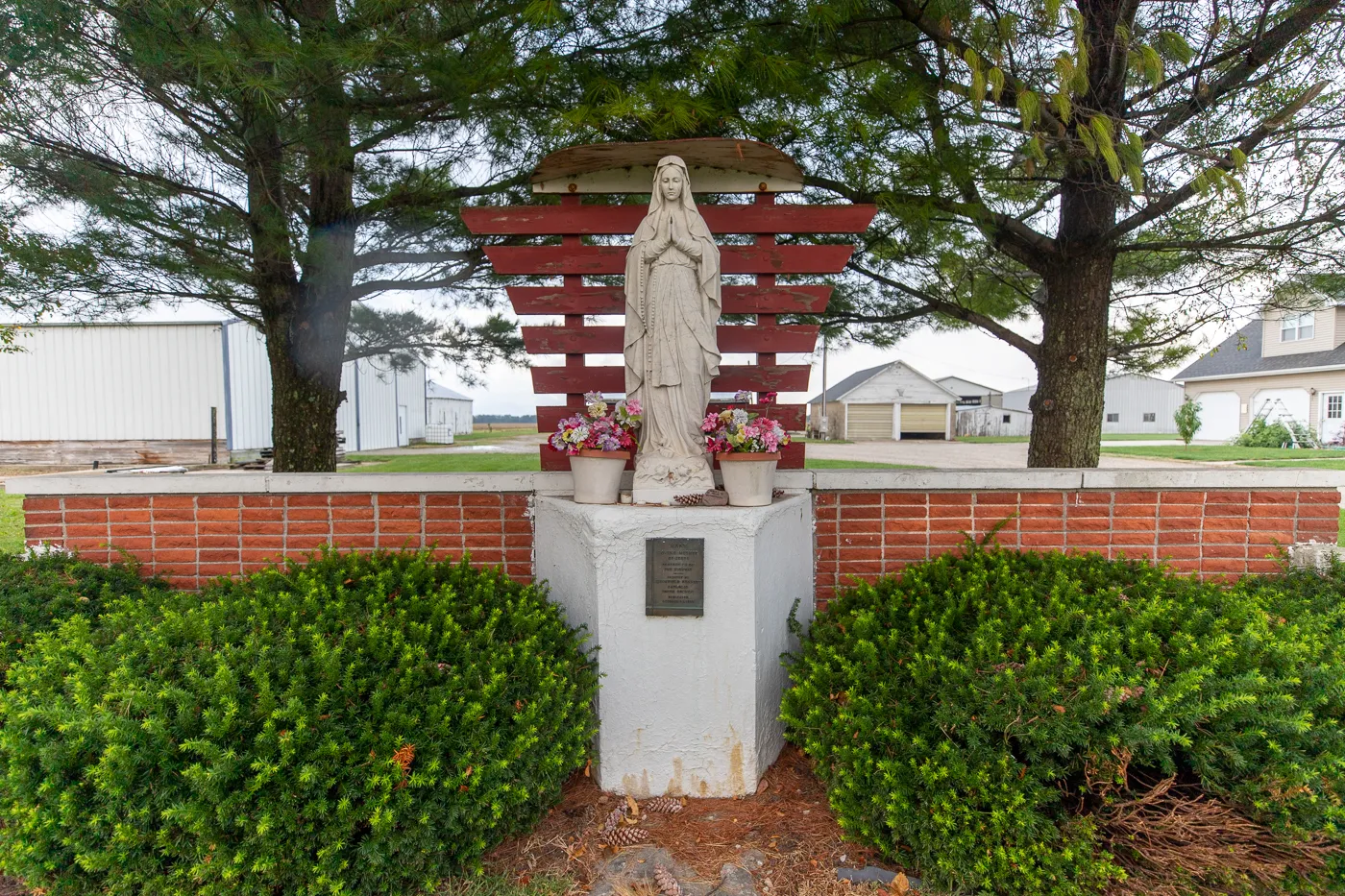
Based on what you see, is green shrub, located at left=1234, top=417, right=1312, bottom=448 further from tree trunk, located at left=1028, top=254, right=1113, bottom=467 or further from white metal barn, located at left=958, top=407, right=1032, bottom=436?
tree trunk, located at left=1028, top=254, right=1113, bottom=467

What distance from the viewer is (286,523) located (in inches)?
159

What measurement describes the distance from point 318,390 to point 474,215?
242 centimetres

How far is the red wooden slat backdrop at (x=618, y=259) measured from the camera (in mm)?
4160

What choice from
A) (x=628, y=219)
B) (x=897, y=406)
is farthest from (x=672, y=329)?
(x=897, y=406)

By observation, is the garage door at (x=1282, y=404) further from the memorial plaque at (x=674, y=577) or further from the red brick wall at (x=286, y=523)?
the red brick wall at (x=286, y=523)

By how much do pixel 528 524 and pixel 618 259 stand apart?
1725mm

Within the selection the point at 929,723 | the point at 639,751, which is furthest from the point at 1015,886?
the point at 639,751

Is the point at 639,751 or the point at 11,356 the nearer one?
the point at 639,751

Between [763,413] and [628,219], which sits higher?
[628,219]

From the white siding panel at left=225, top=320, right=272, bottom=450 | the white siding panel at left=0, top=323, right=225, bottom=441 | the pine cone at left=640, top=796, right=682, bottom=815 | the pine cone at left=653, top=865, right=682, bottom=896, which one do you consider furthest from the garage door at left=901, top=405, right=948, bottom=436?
the pine cone at left=653, top=865, right=682, bottom=896

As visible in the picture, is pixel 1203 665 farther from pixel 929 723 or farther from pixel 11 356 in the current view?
pixel 11 356

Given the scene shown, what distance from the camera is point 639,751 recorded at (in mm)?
3174

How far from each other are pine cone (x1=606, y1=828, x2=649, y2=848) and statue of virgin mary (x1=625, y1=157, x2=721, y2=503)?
1483 millimetres

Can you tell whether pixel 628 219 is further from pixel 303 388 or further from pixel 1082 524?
pixel 1082 524
